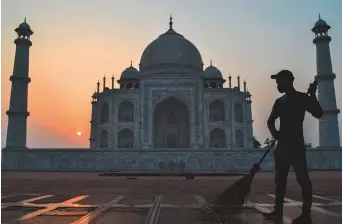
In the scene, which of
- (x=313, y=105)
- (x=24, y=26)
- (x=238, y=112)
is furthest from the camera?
(x=238, y=112)

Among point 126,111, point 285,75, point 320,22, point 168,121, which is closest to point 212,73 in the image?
point 168,121

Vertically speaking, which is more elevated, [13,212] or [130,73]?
[130,73]

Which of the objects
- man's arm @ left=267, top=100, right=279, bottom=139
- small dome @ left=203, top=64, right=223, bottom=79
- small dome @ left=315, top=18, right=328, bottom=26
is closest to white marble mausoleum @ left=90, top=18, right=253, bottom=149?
small dome @ left=203, top=64, right=223, bottom=79

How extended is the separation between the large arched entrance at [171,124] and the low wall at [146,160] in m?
7.26

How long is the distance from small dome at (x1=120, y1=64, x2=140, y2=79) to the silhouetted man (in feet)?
107

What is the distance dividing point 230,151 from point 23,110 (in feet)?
48.6

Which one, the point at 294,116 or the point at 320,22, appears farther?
the point at 320,22

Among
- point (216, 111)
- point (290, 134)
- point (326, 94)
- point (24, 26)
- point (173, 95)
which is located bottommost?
point (290, 134)

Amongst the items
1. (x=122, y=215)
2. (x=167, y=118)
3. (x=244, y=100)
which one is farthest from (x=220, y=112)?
(x=122, y=215)

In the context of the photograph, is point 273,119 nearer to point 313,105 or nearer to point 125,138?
point 313,105

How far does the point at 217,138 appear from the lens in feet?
98.7

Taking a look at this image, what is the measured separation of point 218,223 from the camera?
2.60m

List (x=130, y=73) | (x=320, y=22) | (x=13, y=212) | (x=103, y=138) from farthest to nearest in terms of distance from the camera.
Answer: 1. (x=130, y=73)
2. (x=103, y=138)
3. (x=320, y=22)
4. (x=13, y=212)

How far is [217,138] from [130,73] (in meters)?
11.7
